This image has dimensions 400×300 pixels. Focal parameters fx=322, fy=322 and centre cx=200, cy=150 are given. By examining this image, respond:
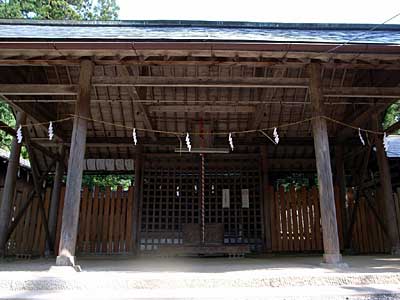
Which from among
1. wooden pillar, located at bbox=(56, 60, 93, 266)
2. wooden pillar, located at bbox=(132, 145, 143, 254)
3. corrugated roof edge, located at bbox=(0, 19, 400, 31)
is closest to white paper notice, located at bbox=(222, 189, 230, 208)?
wooden pillar, located at bbox=(132, 145, 143, 254)

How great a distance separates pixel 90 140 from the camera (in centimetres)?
938

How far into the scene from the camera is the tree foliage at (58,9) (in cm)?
1518

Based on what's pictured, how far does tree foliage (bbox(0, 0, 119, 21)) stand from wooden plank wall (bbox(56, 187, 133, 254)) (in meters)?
8.20

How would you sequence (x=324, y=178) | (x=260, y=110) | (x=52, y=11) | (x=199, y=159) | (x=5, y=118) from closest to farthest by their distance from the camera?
(x=324, y=178), (x=260, y=110), (x=199, y=159), (x=5, y=118), (x=52, y=11)

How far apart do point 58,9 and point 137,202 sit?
12.8 metres

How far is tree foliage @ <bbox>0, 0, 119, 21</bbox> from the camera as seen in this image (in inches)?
598

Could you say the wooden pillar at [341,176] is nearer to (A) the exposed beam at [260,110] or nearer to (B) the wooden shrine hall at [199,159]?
(B) the wooden shrine hall at [199,159]

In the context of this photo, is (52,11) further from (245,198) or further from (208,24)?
(245,198)

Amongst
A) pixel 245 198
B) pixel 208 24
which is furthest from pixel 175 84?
pixel 245 198

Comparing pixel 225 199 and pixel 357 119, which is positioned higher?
pixel 357 119

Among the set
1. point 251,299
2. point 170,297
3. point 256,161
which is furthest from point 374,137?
point 170,297

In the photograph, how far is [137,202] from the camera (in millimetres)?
9383

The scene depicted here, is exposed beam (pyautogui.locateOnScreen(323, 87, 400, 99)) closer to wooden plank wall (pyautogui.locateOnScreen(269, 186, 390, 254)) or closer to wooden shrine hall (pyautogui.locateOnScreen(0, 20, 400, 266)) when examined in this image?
wooden shrine hall (pyautogui.locateOnScreen(0, 20, 400, 266))

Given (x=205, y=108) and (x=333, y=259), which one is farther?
(x=205, y=108)
